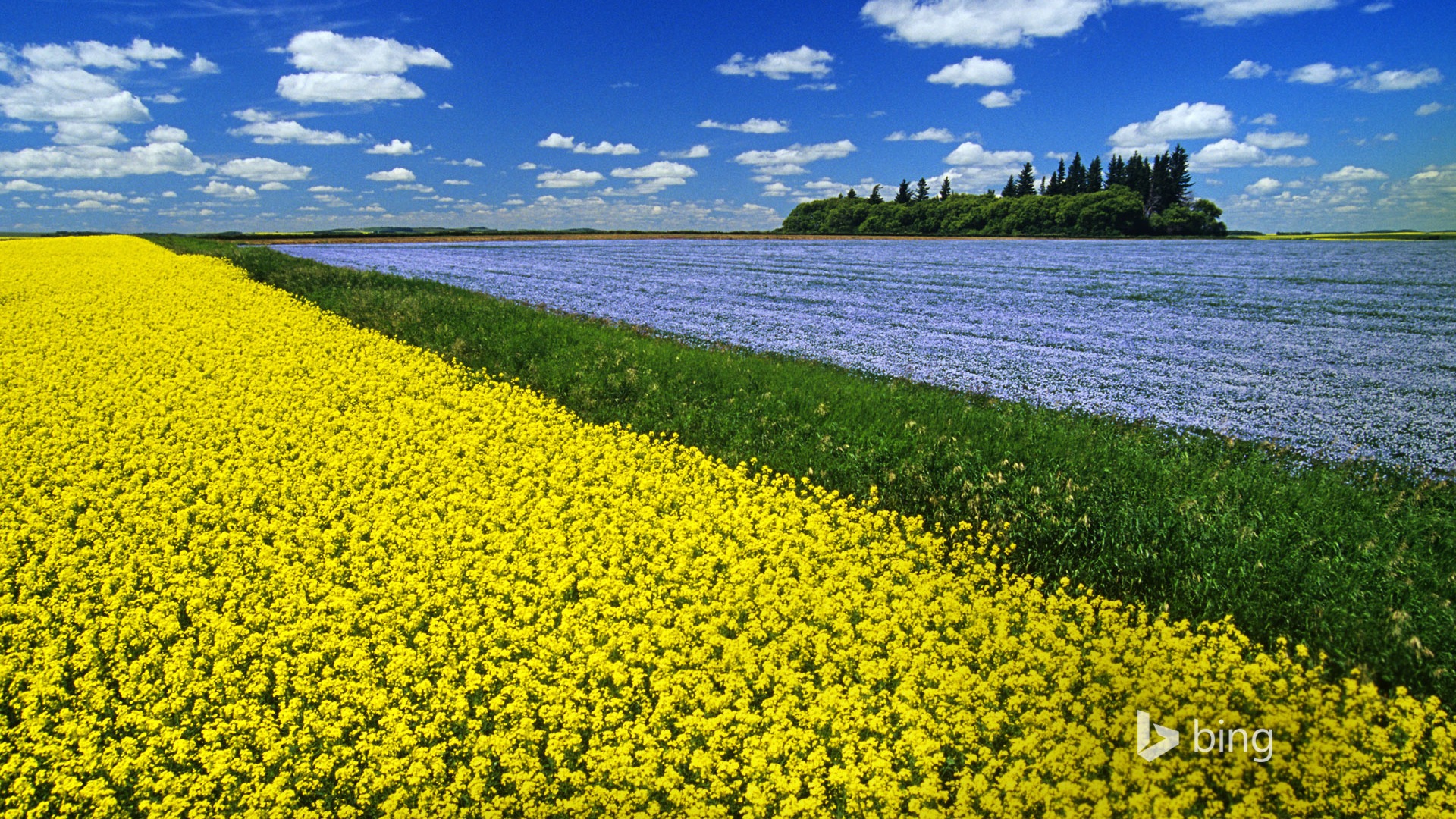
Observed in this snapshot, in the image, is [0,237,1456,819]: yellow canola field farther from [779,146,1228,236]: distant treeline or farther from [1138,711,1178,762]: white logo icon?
[779,146,1228,236]: distant treeline

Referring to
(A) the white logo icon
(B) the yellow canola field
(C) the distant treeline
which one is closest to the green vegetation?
(B) the yellow canola field

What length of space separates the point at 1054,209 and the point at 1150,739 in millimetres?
89567

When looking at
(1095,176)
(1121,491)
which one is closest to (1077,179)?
(1095,176)

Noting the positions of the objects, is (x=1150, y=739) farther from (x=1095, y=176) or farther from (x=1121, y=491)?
(x=1095, y=176)

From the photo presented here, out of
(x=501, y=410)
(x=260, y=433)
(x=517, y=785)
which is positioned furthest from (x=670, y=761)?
(x=260, y=433)

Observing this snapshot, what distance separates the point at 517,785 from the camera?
3283 mm

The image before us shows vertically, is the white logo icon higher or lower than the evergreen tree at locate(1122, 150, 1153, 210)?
lower

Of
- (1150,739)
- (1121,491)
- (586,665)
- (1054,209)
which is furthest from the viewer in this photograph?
(1054,209)

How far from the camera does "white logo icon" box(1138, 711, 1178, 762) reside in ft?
10.9

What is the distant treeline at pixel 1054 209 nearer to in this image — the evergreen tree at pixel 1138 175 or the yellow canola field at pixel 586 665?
the evergreen tree at pixel 1138 175

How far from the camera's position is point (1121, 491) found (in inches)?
228

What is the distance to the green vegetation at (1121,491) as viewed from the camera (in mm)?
4328

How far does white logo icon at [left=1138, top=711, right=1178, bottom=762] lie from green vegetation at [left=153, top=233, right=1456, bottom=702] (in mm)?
1459

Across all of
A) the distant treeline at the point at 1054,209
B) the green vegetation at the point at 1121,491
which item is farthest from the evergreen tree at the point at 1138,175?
the green vegetation at the point at 1121,491
